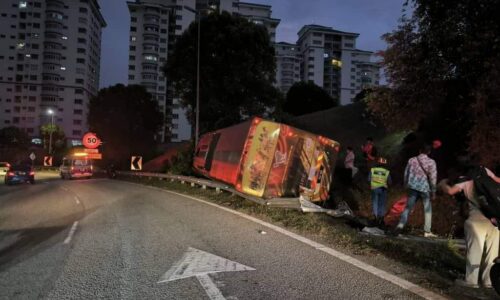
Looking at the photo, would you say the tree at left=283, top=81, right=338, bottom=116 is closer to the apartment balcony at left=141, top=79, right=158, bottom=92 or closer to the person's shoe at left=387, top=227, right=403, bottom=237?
the person's shoe at left=387, top=227, right=403, bottom=237

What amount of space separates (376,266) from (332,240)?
1.84m

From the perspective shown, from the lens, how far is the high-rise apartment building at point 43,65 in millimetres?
98312

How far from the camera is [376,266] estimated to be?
6.21 meters

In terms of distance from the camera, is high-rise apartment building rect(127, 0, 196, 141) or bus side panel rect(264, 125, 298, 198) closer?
bus side panel rect(264, 125, 298, 198)

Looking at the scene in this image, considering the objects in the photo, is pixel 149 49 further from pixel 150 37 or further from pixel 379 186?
pixel 379 186

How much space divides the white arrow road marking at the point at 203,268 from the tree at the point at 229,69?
83.9 ft

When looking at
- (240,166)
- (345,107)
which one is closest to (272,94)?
(345,107)

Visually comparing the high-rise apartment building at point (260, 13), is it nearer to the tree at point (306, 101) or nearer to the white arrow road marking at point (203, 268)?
the tree at point (306, 101)

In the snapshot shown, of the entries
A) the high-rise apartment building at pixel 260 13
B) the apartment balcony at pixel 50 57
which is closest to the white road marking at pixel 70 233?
the apartment balcony at pixel 50 57

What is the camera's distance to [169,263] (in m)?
6.56

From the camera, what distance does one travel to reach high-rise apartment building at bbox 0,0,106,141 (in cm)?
9831

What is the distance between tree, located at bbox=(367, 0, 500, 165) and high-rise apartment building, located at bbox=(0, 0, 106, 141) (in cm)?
9446

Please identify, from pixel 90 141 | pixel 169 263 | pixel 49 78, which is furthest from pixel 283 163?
pixel 49 78

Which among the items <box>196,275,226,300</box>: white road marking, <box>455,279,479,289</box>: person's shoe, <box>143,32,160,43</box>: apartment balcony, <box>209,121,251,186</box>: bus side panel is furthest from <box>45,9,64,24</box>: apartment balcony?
<box>455,279,479,289</box>: person's shoe
